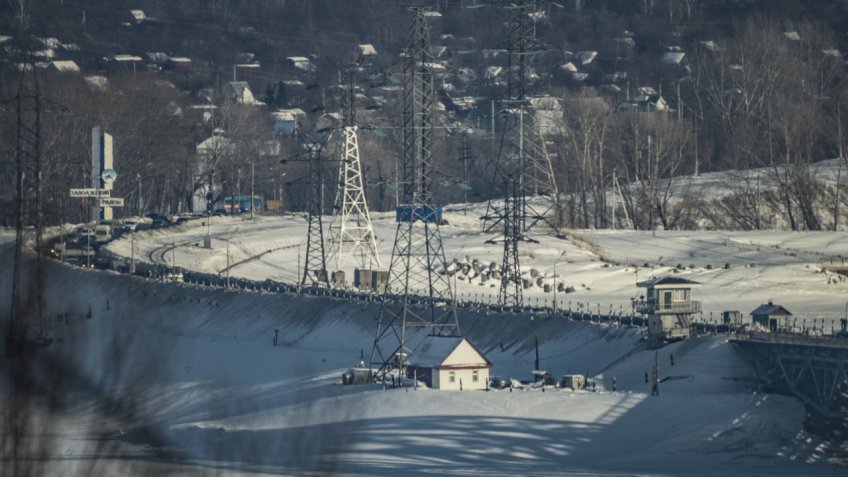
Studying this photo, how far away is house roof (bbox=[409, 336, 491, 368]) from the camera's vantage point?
215 feet

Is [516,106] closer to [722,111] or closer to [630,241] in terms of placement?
[630,241]

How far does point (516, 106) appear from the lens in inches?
3858

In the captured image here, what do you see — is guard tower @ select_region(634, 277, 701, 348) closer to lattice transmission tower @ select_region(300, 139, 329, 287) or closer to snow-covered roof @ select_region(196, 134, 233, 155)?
lattice transmission tower @ select_region(300, 139, 329, 287)

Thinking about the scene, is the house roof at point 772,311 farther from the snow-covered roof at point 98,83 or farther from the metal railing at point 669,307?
the snow-covered roof at point 98,83

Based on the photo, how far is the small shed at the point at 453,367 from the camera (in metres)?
65.3

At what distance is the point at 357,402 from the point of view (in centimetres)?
6272

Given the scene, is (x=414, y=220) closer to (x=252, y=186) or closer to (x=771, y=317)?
(x=771, y=317)

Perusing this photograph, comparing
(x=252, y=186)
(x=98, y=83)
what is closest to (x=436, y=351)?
(x=252, y=186)

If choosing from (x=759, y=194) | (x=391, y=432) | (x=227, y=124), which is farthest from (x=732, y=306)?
(x=227, y=124)

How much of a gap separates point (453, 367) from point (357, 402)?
4147 millimetres

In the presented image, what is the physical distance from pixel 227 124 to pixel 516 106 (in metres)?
74.9

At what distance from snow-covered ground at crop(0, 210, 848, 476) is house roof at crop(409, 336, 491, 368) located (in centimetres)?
197

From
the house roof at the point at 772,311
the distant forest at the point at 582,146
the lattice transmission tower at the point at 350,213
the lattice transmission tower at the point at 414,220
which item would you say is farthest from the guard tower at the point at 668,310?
the distant forest at the point at 582,146

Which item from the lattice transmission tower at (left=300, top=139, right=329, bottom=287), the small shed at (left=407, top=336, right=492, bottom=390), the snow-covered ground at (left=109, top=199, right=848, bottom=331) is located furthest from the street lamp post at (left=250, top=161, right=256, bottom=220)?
the small shed at (left=407, top=336, right=492, bottom=390)
